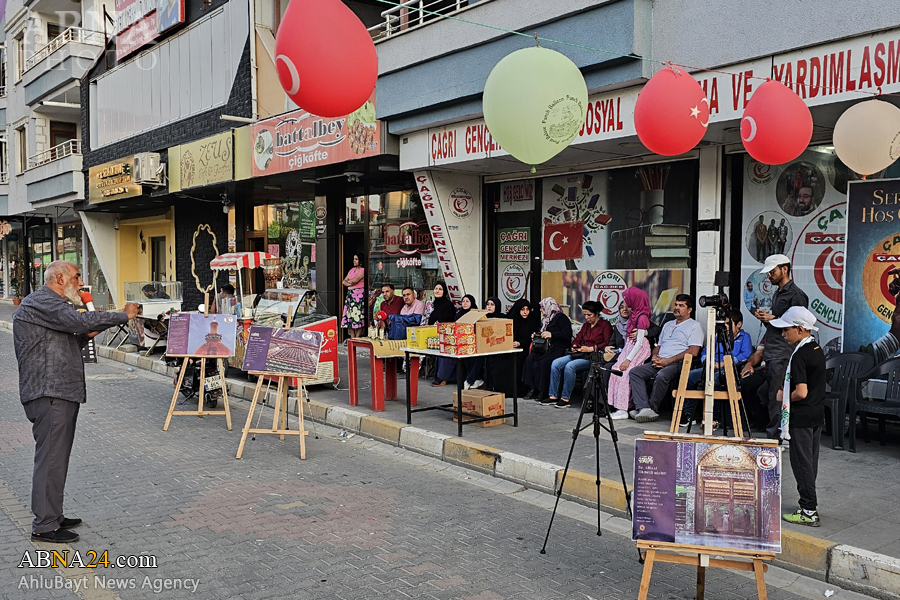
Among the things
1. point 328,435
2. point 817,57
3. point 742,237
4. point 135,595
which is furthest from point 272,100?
point 135,595

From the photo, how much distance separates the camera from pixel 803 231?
8.52m

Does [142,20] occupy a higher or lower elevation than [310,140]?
higher

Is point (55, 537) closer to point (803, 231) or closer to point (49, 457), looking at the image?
point (49, 457)

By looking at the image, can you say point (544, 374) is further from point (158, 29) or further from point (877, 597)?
point (158, 29)

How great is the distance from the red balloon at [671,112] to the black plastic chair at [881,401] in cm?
297

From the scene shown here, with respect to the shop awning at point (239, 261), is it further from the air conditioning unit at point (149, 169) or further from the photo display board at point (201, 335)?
the air conditioning unit at point (149, 169)

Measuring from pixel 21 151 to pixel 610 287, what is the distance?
2783 centimetres

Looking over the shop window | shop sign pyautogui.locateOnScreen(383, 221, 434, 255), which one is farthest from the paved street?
shop sign pyautogui.locateOnScreen(383, 221, 434, 255)

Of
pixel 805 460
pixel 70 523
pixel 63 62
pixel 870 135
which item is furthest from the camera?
pixel 63 62

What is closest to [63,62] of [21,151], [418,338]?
[21,151]

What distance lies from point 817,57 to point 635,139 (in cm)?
226

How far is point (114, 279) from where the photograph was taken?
25.0 meters

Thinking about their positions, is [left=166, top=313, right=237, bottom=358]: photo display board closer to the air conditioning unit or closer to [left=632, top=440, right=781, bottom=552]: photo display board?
[left=632, top=440, right=781, bottom=552]: photo display board

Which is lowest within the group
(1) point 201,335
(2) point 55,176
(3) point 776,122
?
(1) point 201,335
